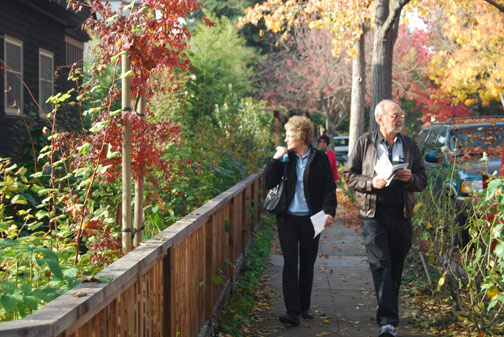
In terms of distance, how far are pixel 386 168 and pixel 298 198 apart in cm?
100

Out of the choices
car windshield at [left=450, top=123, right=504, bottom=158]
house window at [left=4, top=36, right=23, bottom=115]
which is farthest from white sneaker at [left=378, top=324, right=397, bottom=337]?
house window at [left=4, top=36, right=23, bottom=115]

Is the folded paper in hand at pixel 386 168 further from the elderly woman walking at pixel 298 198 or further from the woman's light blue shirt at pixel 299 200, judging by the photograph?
the woman's light blue shirt at pixel 299 200

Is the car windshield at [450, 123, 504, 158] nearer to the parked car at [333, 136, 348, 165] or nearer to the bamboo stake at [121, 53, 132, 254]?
the bamboo stake at [121, 53, 132, 254]

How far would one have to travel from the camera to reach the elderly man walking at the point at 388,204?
17.6ft

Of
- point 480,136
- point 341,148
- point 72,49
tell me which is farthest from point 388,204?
point 341,148

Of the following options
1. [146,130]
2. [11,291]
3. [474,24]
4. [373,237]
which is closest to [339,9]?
[474,24]

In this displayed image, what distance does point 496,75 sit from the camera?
21406mm

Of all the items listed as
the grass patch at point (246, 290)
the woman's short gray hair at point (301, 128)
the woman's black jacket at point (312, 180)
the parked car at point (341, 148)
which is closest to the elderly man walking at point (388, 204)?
the woman's black jacket at point (312, 180)

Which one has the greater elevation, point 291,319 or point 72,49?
point 72,49

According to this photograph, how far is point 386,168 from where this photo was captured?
207 inches

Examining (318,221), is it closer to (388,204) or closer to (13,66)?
(388,204)

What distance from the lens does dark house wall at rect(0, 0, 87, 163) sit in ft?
41.8

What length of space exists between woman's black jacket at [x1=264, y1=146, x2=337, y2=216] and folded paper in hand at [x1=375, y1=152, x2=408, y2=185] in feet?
2.03

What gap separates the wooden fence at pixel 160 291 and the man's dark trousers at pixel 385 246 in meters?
1.40
